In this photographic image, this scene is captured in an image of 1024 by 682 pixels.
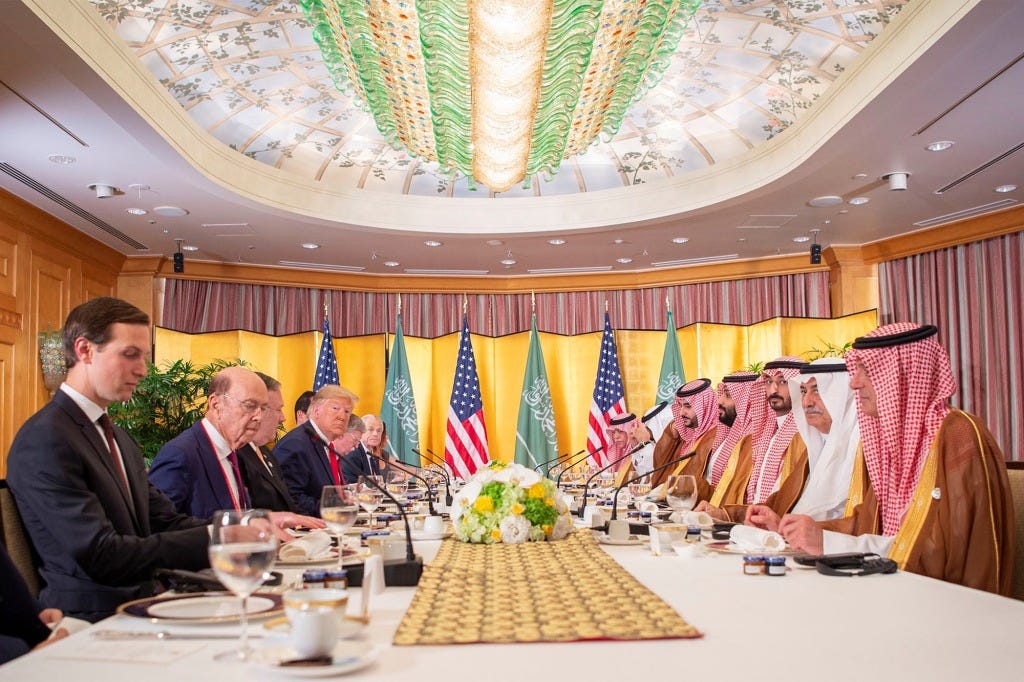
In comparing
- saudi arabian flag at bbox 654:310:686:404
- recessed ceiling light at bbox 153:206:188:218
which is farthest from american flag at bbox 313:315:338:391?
saudi arabian flag at bbox 654:310:686:404

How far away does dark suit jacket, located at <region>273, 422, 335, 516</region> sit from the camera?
5.57m

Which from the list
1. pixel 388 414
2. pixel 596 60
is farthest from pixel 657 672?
pixel 388 414

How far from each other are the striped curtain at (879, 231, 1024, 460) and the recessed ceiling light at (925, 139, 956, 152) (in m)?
2.55

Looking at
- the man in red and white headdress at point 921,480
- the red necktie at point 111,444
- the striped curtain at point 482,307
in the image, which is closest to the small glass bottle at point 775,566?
the man in red and white headdress at point 921,480

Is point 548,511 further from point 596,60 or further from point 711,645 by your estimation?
point 596,60

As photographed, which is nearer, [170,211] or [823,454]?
[823,454]

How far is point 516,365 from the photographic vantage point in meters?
11.8

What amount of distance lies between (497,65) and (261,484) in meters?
2.53

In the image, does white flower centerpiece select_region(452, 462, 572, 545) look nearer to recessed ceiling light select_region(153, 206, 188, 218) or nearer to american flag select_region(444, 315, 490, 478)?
recessed ceiling light select_region(153, 206, 188, 218)

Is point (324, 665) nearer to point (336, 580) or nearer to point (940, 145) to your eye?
point (336, 580)

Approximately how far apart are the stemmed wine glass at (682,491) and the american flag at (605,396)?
8.09 m

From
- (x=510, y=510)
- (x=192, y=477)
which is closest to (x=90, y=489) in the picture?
(x=192, y=477)

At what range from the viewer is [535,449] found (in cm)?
1135

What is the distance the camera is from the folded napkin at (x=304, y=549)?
2541 millimetres
